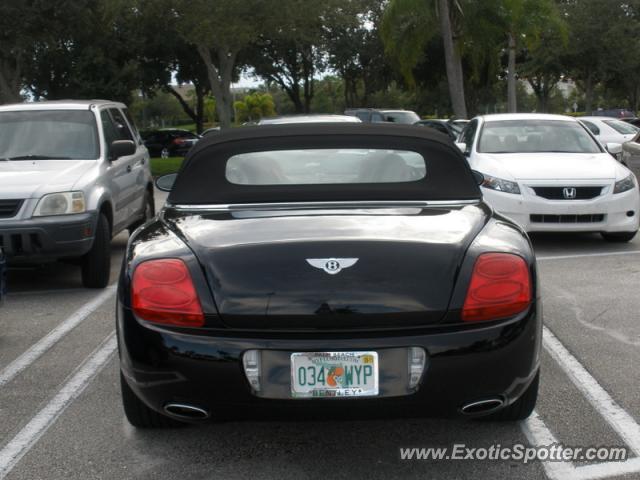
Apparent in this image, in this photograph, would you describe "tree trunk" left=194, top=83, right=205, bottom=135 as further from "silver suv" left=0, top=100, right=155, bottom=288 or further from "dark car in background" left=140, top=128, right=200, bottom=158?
"silver suv" left=0, top=100, right=155, bottom=288

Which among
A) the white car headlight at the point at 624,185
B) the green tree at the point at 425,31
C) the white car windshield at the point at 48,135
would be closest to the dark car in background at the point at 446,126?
the green tree at the point at 425,31

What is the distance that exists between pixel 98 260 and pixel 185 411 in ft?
14.8

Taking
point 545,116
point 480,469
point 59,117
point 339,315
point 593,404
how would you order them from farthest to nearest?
1. point 545,116
2. point 59,117
3. point 593,404
4. point 480,469
5. point 339,315

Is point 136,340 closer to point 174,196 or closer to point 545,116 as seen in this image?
point 174,196

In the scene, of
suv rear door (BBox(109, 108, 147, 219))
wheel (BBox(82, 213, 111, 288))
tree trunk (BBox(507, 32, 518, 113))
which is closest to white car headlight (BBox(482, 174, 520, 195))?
suv rear door (BBox(109, 108, 147, 219))

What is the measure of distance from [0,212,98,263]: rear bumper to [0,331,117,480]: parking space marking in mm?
1595

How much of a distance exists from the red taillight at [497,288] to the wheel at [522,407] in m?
0.57

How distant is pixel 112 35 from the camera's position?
38.8 meters

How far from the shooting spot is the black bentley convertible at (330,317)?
3270mm

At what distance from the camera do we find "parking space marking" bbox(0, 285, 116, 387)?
5263 millimetres

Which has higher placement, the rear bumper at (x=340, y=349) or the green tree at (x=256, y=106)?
the rear bumper at (x=340, y=349)

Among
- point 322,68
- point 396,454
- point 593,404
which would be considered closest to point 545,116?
point 593,404

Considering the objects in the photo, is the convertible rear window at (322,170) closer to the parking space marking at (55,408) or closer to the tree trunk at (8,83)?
the parking space marking at (55,408)

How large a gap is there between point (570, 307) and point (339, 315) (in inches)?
153
